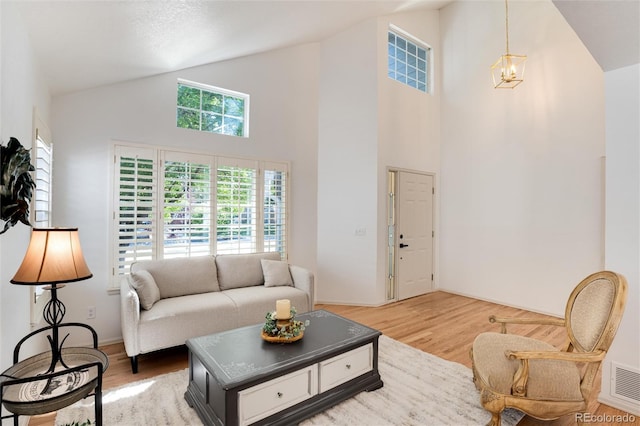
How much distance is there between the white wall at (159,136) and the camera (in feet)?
10.5

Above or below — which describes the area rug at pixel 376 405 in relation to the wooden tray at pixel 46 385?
below

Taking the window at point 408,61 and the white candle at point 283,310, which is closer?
the white candle at point 283,310

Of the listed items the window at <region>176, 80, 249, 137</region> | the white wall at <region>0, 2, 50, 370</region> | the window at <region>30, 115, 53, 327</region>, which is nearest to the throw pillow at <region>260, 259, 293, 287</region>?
the window at <region>176, 80, 249, 137</region>

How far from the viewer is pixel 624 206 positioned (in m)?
2.35

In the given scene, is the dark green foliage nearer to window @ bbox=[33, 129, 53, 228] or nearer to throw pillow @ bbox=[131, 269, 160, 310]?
window @ bbox=[33, 129, 53, 228]

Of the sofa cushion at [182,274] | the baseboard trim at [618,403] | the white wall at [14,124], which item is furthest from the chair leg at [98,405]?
the baseboard trim at [618,403]

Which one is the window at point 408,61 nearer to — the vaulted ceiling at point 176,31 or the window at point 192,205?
the vaulted ceiling at point 176,31

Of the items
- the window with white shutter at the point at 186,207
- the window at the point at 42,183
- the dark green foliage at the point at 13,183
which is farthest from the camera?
the window with white shutter at the point at 186,207

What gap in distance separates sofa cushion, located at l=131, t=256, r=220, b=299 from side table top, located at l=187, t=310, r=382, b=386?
4.14 ft

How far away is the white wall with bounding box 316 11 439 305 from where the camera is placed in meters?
4.68

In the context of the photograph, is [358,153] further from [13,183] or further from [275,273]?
[13,183]

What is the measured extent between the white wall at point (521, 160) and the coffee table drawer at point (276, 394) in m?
3.85

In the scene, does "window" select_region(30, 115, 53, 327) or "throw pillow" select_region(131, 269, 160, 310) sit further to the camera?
"throw pillow" select_region(131, 269, 160, 310)

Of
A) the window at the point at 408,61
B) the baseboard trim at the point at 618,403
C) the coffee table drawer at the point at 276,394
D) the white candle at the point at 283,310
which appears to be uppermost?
the window at the point at 408,61
